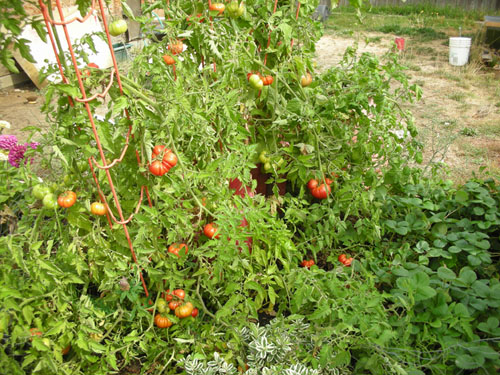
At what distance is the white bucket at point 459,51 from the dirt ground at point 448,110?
144 mm

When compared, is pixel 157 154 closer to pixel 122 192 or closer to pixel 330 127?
pixel 122 192

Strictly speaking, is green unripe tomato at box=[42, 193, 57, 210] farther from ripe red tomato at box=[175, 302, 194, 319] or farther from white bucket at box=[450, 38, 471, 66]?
white bucket at box=[450, 38, 471, 66]

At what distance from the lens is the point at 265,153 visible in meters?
2.12

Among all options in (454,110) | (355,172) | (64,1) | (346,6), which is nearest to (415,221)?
(355,172)

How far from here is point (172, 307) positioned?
1701mm

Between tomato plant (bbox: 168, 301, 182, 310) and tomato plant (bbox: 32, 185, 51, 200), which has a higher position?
tomato plant (bbox: 32, 185, 51, 200)

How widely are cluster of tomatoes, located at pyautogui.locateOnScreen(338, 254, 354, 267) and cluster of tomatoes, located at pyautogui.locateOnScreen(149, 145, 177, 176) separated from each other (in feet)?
3.80

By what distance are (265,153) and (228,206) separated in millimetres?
466

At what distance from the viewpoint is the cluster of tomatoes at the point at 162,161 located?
1.43 metres

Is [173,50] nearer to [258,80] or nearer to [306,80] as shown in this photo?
[258,80]

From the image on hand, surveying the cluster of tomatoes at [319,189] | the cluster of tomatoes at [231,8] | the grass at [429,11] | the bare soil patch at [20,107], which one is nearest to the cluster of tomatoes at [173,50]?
the cluster of tomatoes at [231,8]

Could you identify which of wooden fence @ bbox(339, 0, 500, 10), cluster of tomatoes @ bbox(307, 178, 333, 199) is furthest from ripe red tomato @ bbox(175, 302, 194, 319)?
wooden fence @ bbox(339, 0, 500, 10)

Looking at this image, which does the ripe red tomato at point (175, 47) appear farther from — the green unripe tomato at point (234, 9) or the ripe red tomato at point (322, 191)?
the ripe red tomato at point (322, 191)

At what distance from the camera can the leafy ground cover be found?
57.7 inches
